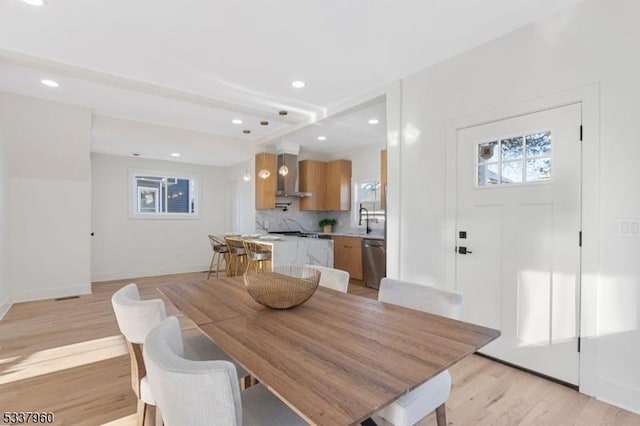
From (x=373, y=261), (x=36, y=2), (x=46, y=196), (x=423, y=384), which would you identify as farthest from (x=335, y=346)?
(x=46, y=196)

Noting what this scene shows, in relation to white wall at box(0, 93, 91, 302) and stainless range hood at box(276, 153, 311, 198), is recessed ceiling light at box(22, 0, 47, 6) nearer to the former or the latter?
white wall at box(0, 93, 91, 302)

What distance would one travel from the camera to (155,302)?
53.8 inches

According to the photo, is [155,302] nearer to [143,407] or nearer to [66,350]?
[143,407]

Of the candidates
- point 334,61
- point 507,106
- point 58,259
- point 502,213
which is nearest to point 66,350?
point 58,259

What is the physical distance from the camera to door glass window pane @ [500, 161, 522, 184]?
2.53 meters

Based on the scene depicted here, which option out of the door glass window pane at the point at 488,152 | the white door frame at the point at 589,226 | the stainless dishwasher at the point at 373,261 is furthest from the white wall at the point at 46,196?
the white door frame at the point at 589,226

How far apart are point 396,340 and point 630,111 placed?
7.17 ft

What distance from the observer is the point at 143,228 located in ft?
21.2

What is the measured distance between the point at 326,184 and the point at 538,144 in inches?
186

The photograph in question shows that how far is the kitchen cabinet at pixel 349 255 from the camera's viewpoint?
5602 mm

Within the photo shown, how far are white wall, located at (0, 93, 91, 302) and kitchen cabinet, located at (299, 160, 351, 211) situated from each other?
12.3 ft

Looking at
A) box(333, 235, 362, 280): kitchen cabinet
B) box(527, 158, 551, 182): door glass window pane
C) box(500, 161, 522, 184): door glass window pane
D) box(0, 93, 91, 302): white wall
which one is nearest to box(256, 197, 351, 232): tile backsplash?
box(333, 235, 362, 280): kitchen cabinet

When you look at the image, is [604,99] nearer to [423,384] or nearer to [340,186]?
[423,384]

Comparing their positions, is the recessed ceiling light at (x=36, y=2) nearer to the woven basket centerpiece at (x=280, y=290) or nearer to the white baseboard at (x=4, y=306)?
the woven basket centerpiece at (x=280, y=290)
